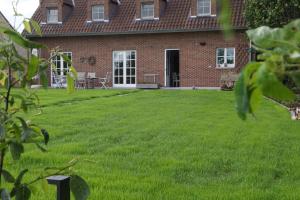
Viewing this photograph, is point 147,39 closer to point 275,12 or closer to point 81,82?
point 81,82

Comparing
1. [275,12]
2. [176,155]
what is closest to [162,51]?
[275,12]

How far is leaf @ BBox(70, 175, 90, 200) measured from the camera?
1523mm

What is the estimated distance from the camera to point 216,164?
558cm

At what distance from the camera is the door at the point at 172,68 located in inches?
1009

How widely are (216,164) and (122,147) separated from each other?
5.21 ft

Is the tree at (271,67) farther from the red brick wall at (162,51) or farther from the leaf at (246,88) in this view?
the red brick wall at (162,51)

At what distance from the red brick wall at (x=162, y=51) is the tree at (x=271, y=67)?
22858 mm

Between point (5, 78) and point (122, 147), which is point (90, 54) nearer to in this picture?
point (122, 147)

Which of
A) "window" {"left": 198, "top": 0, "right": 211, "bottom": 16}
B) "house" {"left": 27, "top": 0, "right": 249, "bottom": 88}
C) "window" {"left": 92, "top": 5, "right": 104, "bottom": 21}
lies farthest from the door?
"window" {"left": 92, "top": 5, "right": 104, "bottom": 21}

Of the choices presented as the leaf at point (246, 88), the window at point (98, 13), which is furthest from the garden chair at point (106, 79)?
the leaf at point (246, 88)

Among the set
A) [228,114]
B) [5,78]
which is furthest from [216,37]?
[5,78]

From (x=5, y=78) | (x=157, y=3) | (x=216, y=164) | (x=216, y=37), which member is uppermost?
(x=157, y=3)

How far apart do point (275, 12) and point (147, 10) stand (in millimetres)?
9794

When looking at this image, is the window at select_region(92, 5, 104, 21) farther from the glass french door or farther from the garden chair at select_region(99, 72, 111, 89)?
the garden chair at select_region(99, 72, 111, 89)
